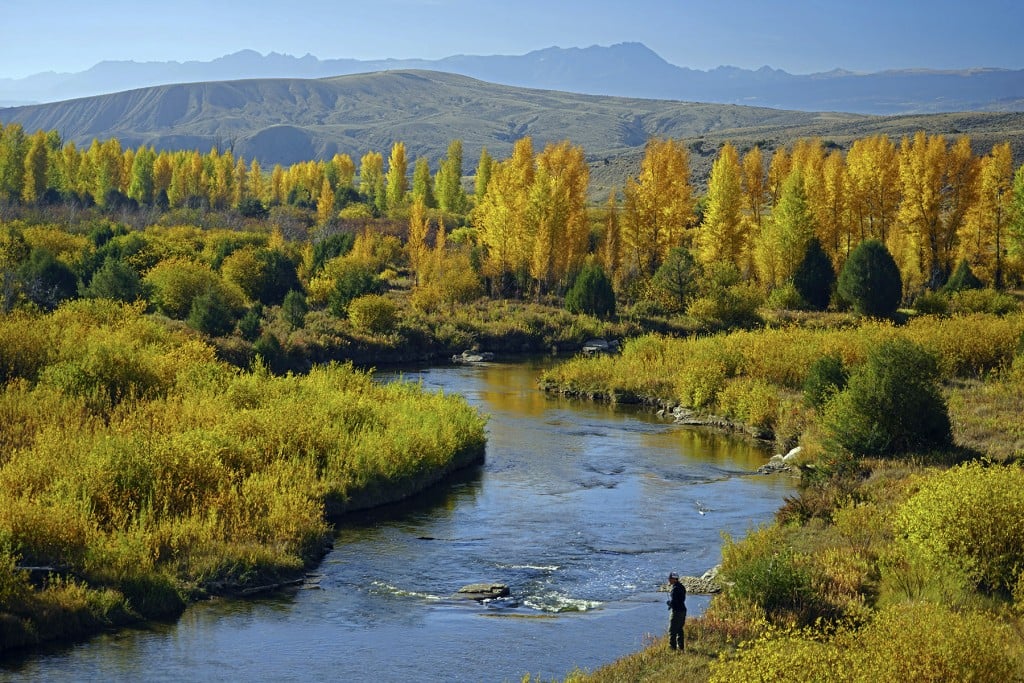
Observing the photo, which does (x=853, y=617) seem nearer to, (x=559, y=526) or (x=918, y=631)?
(x=918, y=631)

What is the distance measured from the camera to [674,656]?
754 inches

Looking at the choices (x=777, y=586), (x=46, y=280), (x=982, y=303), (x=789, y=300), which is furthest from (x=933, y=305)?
(x=777, y=586)

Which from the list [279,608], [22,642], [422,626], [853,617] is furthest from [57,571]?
[853,617]

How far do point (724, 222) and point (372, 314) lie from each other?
91.1ft

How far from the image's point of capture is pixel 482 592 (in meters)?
23.9

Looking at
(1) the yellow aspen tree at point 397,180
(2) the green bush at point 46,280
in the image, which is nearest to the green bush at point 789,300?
(2) the green bush at point 46,280

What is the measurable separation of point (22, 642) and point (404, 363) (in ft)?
135

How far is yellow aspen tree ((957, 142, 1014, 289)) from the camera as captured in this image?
73.4 meters

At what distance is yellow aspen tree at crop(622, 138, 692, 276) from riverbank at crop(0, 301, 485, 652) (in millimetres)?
41517

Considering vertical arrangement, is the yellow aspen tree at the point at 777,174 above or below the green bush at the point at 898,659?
above

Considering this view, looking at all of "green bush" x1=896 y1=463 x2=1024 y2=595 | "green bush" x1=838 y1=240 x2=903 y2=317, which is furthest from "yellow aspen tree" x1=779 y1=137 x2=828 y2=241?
"green bush" x1=896 y1=463 x2=1024 y2=595

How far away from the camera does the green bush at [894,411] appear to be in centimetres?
3212

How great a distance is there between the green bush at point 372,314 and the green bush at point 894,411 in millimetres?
34115

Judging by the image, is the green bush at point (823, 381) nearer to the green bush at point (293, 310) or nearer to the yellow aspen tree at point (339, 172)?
the green bush at point (293, 310)
